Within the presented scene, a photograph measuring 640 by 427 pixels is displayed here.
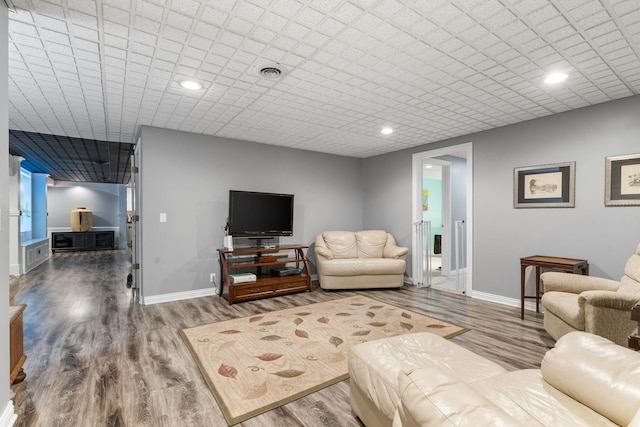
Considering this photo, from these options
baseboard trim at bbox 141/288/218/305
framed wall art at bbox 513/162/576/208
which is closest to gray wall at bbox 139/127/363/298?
Answer: baseboard trim at bbox 141/288/218/305

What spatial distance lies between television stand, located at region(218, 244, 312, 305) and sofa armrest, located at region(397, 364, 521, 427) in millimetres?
3549

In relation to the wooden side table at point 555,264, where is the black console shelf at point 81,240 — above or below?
below

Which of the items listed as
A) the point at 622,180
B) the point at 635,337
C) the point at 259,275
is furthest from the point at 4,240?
the point at 622,180

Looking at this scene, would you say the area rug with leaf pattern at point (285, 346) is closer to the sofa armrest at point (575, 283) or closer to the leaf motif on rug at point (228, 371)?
the leaf motif on rug at point (228, 371)

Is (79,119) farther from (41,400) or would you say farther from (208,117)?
(41,400)

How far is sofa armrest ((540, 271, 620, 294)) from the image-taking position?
2910 mm

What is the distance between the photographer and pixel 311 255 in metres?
5.84

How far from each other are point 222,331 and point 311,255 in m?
2.74

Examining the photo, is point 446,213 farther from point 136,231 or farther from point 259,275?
point 136,231

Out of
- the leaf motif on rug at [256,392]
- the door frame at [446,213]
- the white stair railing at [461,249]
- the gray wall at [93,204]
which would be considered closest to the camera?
the leaf motif on rug at [256,392]

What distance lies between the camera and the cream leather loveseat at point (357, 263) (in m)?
5.03

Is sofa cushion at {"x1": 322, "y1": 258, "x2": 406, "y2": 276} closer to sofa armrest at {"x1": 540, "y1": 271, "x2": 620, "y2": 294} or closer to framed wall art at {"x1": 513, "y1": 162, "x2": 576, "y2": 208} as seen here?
framed wall art at {"x1": 513, "y1": 162, "x2": 576, "y2": 208}

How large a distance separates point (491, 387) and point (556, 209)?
10.6 feet

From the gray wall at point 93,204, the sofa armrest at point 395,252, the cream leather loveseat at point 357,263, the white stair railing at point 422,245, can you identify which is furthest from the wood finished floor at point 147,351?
the gray wall at point 93,204
